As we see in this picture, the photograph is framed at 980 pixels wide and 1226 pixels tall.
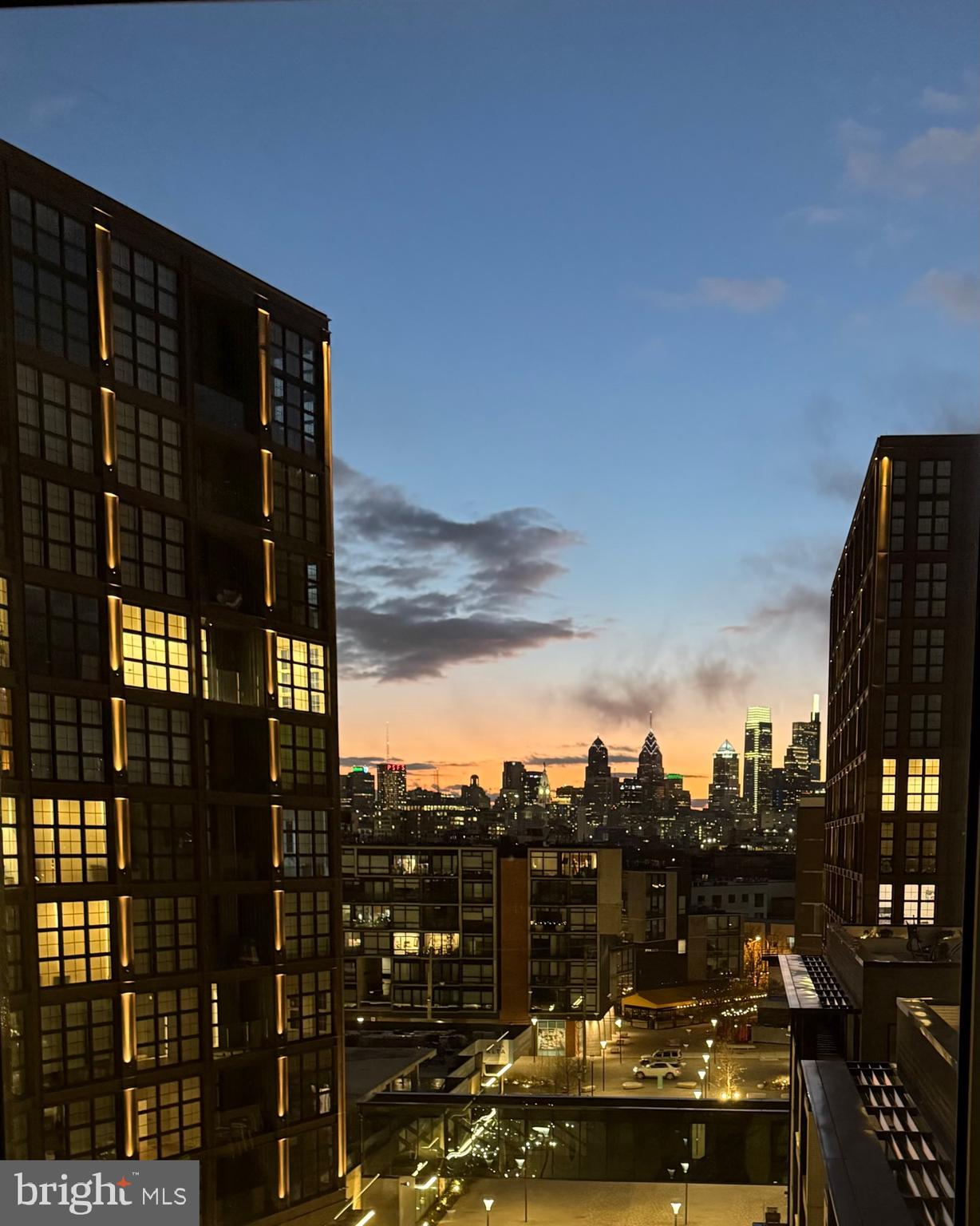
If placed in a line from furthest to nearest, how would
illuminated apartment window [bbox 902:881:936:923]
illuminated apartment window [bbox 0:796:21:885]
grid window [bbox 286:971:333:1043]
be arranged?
grid window [bbox 286:971:333:1043] < illuminated apartment window [bbox 0:796:21:885] < illuminated apartment window [bbox 902:881:936:923]

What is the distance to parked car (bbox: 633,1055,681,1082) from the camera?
99.3 inches

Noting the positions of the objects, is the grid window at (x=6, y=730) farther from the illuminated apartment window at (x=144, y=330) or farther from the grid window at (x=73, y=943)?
the illuminated apartment window at (x=144, y=330)

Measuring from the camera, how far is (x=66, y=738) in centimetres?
238

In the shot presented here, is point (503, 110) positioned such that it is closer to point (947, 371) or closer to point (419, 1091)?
point (947, 371)

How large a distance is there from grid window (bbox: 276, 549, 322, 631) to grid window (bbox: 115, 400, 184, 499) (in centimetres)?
36

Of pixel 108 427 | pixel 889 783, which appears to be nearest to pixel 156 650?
pixel 108 427

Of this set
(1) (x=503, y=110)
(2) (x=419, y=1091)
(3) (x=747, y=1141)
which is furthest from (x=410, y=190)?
(3) (x=747, y=1141)

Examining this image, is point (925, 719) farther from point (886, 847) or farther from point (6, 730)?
point (6, 730)

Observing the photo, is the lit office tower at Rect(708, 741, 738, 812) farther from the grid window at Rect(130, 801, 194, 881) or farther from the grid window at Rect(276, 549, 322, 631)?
the grid window at Rect(130, 801, 194, 881)

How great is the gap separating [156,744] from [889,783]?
1.89 m

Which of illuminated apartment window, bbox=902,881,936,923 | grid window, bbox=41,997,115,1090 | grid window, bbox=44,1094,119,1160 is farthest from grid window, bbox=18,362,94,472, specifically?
illuminated apartment window, bbox=902,881,936,923

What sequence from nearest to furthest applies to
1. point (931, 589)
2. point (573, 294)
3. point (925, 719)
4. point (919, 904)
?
point (931, 589) < point (925, 719) < point (919, 904) < point (573, 294)

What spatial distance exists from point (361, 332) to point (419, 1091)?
217 cm

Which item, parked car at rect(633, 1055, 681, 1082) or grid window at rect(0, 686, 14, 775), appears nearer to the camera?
grid window at rect(0, 686, 14, 775)
